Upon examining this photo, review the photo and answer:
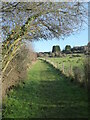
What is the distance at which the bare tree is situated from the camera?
397 cm

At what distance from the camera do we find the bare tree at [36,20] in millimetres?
3967

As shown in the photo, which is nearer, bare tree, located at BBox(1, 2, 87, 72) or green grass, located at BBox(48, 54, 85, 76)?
bare tree, located at BBox(1, 2, 87, 72)

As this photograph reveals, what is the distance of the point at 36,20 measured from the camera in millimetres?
4297

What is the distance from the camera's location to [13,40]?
14.3 ft

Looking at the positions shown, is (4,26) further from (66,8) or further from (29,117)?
(29,117)

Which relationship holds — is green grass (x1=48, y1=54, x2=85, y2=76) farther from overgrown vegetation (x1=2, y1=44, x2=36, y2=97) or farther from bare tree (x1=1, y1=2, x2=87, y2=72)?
bare tree (x1=1, y1=2, x2=87, y2=72)

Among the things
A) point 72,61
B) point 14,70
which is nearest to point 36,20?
point 14,70

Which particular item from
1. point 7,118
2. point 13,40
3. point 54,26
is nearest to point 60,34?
point 54,26

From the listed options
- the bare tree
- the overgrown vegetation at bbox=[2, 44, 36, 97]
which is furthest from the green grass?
the bare tree

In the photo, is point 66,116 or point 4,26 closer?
point 4,26

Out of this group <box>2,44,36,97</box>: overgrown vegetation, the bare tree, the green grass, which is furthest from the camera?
the green grass

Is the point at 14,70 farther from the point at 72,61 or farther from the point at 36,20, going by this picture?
the point at 72,61

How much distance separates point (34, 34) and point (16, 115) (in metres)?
2.20

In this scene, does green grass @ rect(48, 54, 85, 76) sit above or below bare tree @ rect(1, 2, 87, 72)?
below
